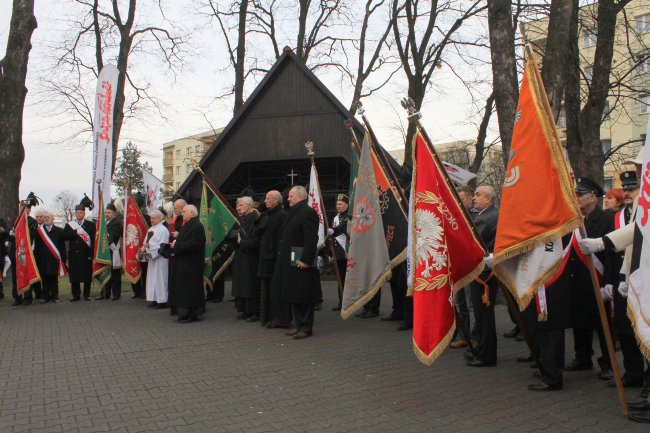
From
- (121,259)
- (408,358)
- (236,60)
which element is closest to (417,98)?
(236,60)

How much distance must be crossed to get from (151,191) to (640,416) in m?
10.8

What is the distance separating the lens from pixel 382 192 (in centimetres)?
799

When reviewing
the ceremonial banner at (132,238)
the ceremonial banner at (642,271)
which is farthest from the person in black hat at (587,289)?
the ceremonial banner at (132,238)

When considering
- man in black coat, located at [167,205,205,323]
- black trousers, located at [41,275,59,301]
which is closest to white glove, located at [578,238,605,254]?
man in black coat, located at [167,205,205,323]

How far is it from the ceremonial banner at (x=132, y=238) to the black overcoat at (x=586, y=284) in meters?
8.43

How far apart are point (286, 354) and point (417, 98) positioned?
16.6 m

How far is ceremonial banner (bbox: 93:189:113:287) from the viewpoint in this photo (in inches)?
457

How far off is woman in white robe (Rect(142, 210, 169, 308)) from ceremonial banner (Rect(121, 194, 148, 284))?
97 centimetres

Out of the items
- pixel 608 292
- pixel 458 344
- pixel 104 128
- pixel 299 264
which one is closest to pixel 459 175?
pixel 458 344

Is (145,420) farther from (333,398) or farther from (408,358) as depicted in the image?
(408,358)

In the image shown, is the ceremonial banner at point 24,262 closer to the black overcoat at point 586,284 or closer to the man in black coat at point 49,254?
the man in black coat at point 49,254

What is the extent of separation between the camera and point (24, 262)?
1088 centimetres

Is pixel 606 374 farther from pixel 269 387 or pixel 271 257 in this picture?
pixel 271 257

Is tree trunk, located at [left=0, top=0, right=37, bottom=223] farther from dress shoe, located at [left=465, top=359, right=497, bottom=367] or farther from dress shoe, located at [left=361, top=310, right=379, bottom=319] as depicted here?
dress shoe, located at [left=465, top=359, right=497, bottom=367]
